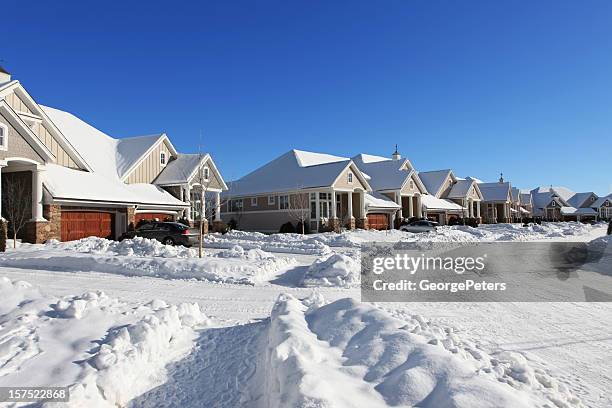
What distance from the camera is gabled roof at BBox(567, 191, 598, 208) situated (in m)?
92.9

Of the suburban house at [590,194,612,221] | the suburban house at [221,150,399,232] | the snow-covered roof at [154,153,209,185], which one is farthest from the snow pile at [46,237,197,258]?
the suburban house at [590,194,612,221]

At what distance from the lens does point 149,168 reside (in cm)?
3241

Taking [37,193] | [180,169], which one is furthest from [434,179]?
[37,193]

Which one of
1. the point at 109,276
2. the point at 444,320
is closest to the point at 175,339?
the point at 444,320

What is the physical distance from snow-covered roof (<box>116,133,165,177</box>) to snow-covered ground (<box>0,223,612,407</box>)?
22278 mm

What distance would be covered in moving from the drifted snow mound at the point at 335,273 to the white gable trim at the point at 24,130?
15.7 m

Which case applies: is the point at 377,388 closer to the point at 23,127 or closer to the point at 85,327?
the point at 85,327

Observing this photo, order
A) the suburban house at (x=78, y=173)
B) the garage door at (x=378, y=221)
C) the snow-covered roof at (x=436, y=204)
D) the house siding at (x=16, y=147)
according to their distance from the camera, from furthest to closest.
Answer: the snow-covered roof at (x=436, y=204), the garage door at (x=378, y=221), the suburban house at (x=78, y=173), the house siding at (x=16, y=147)

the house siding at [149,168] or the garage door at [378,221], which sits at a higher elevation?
the house siding at [149,168]

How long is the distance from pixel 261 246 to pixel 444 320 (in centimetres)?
1489

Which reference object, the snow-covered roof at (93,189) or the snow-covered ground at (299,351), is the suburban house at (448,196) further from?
the snow-covered ground at (299,351)

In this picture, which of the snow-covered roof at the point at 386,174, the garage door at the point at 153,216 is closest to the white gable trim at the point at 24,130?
the garage door at the point at 153,216

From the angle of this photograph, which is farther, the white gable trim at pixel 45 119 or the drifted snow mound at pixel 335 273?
the white gable trim at pixel 45 119

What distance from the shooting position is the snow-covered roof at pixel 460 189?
183 feet
